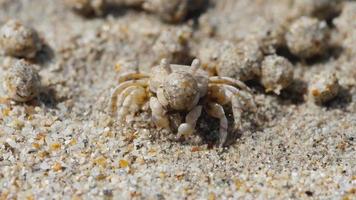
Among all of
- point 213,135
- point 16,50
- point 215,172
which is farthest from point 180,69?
point 16,50

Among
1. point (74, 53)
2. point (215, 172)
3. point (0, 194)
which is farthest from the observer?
point (74, 53)

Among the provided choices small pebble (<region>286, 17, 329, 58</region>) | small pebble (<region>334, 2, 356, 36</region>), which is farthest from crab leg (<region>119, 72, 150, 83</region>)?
small pebble (<region>334, 2, 356, 36</region>)

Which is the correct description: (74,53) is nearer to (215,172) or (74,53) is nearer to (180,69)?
(180,69)

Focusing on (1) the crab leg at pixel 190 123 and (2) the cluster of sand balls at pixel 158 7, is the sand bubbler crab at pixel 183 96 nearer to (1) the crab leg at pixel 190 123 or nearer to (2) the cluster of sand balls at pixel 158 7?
(1) the crab leg at pixel 190 123

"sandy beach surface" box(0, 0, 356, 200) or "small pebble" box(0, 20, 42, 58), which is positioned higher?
"small pebble" box(0, 20, 42, 58)

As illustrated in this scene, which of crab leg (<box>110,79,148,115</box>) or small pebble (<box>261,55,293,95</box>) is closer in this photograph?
crab leg (<box>110,79,148,115</box>)

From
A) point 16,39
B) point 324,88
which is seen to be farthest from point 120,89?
point 324,88

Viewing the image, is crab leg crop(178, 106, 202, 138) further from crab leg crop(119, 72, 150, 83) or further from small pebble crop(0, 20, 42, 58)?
small pebble crop(0, 20, 42, 58)
